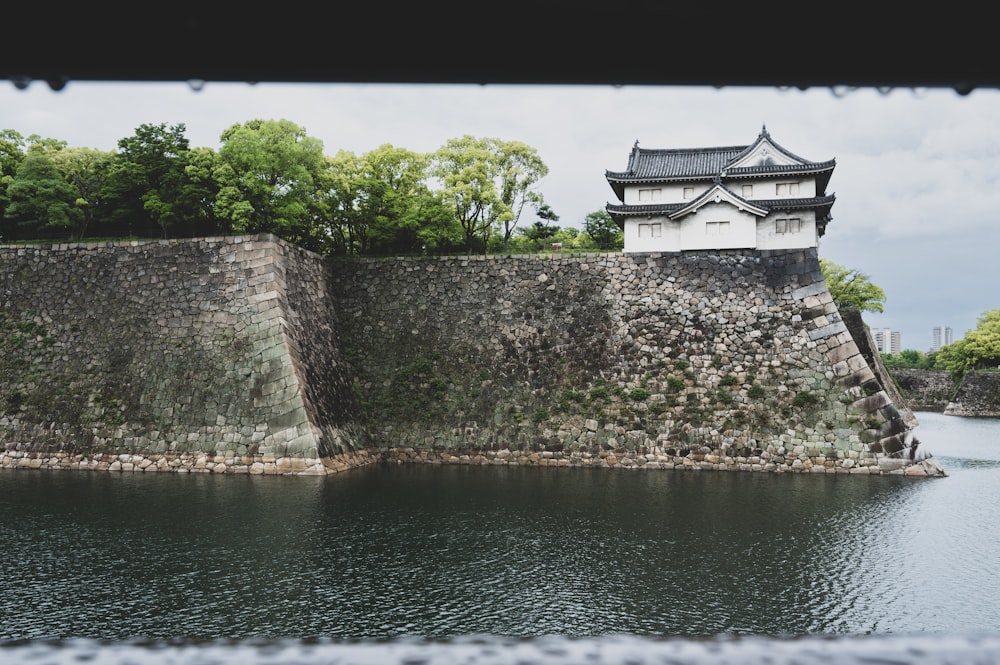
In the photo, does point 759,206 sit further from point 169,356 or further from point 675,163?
point 169,356

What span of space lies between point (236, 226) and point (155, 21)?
20895mm

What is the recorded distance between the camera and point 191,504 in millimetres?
13062

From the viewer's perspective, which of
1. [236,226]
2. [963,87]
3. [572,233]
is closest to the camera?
[963,87]

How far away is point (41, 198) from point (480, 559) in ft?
72.1

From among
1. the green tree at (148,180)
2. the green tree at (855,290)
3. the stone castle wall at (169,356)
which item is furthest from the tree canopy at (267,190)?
the green tree at (855,290)

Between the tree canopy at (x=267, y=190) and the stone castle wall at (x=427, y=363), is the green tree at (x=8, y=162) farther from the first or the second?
the stone castle wall at (x=427, y=363)

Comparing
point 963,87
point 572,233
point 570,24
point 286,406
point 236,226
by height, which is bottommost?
point 286,406

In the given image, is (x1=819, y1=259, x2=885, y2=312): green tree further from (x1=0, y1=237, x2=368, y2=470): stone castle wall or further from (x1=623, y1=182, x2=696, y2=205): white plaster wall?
(x1=0, y1=237, x2=368, y2=470): stone castle wall

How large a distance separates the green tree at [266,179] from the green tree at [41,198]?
6.39 m

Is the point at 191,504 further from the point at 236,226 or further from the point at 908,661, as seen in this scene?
the point at 908,661

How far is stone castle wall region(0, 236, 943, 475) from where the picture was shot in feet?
58.0

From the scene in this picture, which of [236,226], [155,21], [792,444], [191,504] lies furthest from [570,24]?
[236,226]

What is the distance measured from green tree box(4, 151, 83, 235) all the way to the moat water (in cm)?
1132

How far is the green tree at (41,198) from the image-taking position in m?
23.7
